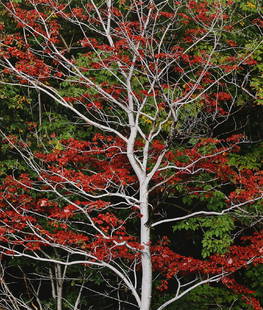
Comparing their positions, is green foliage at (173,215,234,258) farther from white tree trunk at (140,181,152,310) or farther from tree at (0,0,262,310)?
white tree trunk at (140,181,152,310)

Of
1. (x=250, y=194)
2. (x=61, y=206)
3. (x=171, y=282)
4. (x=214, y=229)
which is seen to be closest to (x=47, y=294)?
(x=171, y=282)

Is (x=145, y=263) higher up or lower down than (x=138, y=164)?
lower down

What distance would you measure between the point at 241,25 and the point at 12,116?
511 centimetres

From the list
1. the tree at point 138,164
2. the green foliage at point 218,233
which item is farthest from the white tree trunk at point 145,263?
the green foliage at point 218,233

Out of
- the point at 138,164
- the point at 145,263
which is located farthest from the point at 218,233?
the point at 138,164

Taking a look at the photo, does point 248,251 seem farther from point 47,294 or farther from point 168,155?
point 47,294

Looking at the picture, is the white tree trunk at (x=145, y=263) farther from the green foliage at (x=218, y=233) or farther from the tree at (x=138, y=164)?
the green foliage at (x=218, y=233)

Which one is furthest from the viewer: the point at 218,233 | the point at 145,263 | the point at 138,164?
the point at 218,233

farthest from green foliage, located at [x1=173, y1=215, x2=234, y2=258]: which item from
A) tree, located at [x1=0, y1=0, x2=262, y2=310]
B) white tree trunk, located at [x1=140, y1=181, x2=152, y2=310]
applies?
white tree trunk, located at [x1=140, y1=181, x2=152, y2=310]

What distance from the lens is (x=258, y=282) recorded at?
757 centimetres

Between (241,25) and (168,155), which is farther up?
(241,25)

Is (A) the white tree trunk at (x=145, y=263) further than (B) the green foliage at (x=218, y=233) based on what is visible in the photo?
No

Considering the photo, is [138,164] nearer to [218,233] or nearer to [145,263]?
[145,263]

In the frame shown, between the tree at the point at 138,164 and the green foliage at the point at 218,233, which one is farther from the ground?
the tree at the point at 138,164
